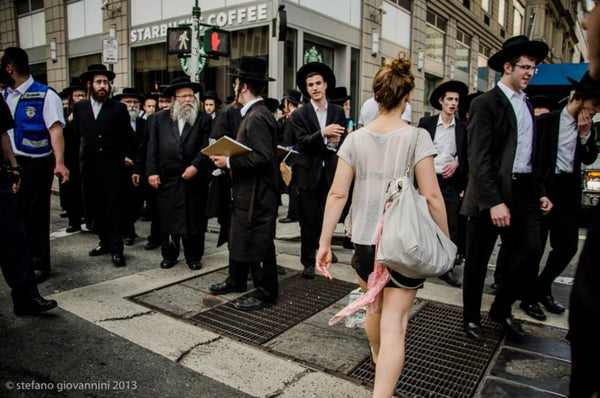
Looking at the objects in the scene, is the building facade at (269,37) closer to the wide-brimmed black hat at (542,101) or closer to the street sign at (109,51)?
the street sign at (109,51)

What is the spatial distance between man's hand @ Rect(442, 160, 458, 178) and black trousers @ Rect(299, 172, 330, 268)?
4.41 ft

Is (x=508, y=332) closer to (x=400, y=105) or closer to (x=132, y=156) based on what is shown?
(x=400, y=105)

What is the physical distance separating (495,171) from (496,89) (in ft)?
2.09

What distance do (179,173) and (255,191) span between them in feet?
5.07

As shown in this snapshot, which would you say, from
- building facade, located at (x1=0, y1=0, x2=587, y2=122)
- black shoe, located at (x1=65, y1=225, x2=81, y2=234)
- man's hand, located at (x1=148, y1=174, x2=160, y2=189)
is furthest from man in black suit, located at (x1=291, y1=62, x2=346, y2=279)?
building facade, located at (x1=0, y1=0, x2=587, y2=122)

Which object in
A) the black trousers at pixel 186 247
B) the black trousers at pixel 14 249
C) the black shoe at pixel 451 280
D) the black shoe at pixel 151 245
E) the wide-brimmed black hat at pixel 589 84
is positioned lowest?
the black shoe at pixel 451 280

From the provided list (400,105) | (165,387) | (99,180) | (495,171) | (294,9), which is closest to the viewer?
(400,105)

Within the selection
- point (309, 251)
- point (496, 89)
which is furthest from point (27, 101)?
point (496, 89)

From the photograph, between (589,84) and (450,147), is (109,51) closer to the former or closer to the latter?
(450,147)

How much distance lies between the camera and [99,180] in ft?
18.5

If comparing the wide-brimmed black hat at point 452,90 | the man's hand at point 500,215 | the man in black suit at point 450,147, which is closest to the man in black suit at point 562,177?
the man's hand at point 500,215

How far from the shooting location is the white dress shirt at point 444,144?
5.50 meters

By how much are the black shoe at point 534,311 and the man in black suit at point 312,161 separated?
2.11 meters

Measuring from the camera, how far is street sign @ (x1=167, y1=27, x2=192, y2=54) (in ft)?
32.1
